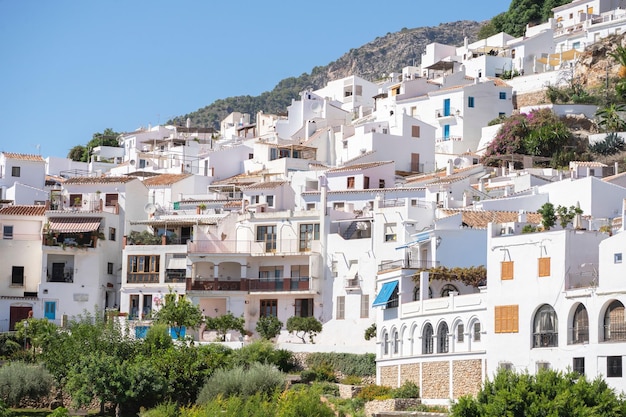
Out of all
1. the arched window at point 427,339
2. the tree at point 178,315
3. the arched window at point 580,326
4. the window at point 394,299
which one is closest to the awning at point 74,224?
the tree at point 178,315

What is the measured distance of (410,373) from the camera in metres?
49.7

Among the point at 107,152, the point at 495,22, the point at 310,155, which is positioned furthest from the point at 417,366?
the point at 495,22

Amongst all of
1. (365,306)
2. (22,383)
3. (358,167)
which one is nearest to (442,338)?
(365,306)

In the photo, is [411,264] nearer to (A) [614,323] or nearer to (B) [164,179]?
(A) [614,323]

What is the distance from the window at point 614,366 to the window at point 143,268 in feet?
109

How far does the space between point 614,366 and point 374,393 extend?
12.8 meters

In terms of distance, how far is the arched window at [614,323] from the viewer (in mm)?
40062

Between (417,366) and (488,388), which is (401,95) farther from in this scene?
(488,388)

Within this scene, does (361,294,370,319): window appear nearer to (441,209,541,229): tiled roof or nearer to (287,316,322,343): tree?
(287,316,322,343): tree

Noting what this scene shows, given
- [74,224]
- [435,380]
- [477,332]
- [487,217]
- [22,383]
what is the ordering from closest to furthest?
[477,332]
[435,380]
[487,217]
[22,383]
[74,224]

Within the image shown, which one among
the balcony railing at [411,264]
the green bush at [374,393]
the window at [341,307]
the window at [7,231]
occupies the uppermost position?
the window at [7,231]

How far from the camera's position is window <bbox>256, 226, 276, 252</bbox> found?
65.8 metres

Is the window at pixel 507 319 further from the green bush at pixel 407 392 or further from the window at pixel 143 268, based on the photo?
the window at pixel 143 268

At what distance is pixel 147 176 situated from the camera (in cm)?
8719
